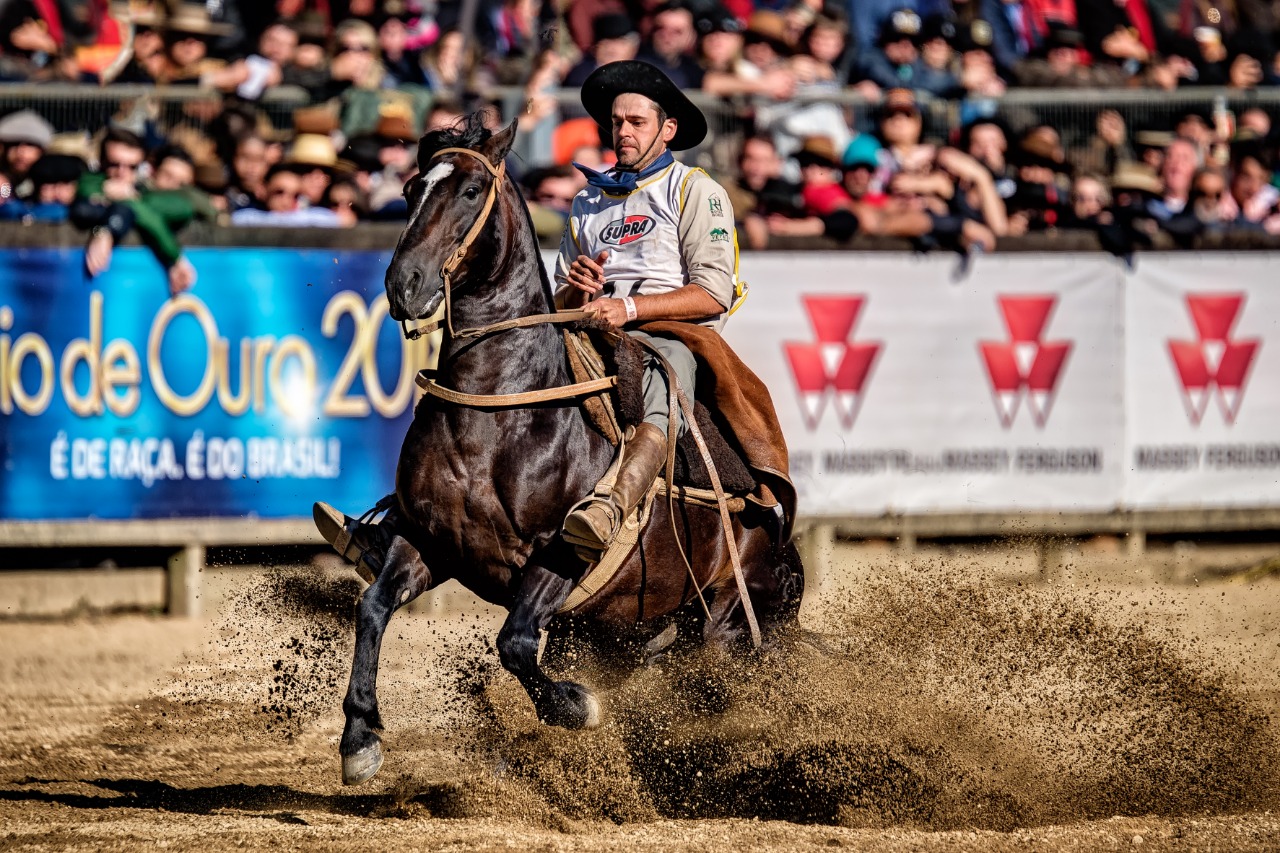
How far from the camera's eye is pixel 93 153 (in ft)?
33.8

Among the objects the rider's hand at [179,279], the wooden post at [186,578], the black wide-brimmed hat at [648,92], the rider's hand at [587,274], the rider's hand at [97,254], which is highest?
the black wide-brimmed hat at [648,92]

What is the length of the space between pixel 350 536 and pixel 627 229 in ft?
4.86

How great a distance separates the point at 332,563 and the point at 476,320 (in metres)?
4.81

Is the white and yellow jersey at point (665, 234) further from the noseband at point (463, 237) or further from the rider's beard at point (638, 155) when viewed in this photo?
the noseband at point (463, 237)

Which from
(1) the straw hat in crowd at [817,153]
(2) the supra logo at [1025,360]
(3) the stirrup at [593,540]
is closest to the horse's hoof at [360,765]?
(3) the stirrup at [593,540]

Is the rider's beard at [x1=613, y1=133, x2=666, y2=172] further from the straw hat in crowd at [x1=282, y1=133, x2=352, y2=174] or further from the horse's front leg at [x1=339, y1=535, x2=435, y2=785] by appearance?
the straw hat in crowd at [x1=282, y1=133, x2=352, y2=174]

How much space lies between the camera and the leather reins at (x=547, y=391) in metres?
4.98

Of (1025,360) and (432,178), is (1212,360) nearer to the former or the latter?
(1025,360)

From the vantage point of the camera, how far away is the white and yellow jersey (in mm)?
5637

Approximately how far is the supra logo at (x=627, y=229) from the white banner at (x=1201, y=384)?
575cm

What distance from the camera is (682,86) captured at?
11.0 m

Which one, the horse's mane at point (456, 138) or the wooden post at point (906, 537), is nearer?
the horse's mane at point (456, 138)

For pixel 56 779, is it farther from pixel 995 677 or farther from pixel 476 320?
pixel 995 677

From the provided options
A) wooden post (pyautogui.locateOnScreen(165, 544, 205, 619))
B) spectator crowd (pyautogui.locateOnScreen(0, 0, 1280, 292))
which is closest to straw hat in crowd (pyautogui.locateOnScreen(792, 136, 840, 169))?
spectator crowd (pyautogui.locateOnScreen(0, 0, 1280, 292))
